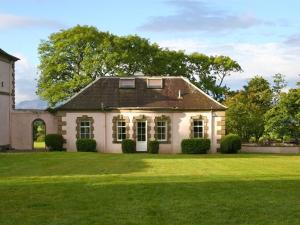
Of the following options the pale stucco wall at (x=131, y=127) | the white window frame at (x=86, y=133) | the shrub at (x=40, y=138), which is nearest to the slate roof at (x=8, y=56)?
the pale stucco wall at (x=131, y=127)

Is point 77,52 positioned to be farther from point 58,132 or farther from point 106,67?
point 58,132

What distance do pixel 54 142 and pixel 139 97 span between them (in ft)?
21.0

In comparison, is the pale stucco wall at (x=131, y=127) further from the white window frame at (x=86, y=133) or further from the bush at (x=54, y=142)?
the bush at (x=54, y=142)

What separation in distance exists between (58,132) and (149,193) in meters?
23.5

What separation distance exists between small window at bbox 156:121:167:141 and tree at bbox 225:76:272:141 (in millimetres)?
10869

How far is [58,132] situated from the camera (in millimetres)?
34625

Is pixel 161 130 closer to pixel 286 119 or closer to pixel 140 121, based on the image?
pixel 140 121

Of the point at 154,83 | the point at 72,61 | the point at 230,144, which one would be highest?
the point at 72,61

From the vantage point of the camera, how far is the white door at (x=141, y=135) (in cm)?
3444

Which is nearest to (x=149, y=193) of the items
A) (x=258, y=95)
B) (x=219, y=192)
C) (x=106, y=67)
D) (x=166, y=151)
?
(x=219, y=192)

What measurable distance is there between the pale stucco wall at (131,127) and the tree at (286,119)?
550cm

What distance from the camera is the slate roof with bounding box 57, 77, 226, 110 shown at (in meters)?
34.5

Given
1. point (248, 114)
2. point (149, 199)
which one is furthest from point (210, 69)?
point (149, 199)

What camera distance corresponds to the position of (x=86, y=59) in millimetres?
43531
